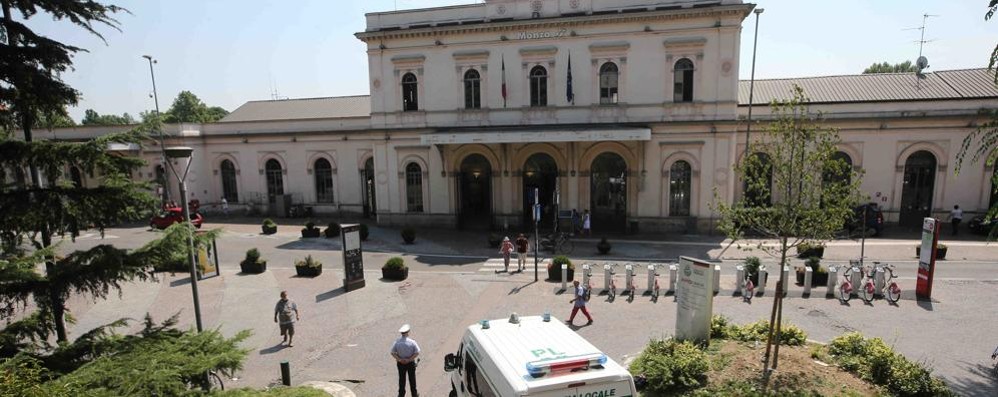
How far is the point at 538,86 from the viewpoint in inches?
1071

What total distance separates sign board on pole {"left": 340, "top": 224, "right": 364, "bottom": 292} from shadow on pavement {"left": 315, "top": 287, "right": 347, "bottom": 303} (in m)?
0.20

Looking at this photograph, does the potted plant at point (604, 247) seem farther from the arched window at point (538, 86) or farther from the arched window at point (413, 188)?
the arched window at point (413, 188)

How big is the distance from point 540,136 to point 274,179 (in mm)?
20678

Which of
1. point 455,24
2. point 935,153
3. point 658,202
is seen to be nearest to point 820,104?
point 935,153

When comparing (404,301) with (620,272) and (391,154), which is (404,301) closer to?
(620,272)

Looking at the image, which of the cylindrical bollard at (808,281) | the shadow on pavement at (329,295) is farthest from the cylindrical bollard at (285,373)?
the cylindrical bollard at (808,281)

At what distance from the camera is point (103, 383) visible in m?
5.52

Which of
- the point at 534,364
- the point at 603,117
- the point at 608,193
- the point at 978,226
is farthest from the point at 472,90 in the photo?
the point at 978,226

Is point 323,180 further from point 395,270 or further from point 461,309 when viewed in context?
point 461,309

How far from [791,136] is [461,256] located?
51.8ft

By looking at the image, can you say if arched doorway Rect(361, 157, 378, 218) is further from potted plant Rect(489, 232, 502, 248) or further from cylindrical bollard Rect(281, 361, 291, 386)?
cylindrical bollard Rect(281, 361, 291, 386)

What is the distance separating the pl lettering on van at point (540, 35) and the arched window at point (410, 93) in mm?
6573

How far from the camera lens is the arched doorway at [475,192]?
29141 mm

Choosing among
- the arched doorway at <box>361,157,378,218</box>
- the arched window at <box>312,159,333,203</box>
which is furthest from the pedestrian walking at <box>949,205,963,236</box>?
the arched window at <box>312,159,333,203</box>
